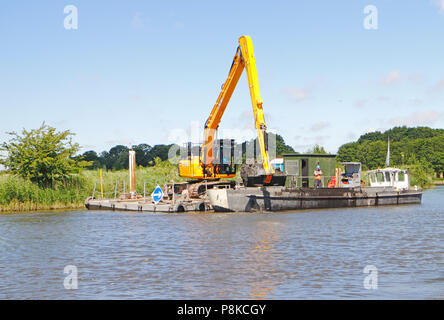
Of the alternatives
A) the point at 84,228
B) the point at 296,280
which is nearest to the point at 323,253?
the point at 296,280

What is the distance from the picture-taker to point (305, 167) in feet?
129

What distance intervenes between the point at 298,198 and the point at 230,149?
660 centimetres

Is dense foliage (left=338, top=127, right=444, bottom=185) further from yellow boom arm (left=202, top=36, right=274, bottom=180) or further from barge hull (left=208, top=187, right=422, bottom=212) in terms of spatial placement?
yellow boom arm (left=202, top=36, right=274, bottom=180)

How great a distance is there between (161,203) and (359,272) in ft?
75.0

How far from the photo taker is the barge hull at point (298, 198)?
Answer: 106ft

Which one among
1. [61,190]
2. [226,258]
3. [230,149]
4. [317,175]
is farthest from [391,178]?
[226,258]

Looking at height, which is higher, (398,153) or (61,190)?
(398,153)

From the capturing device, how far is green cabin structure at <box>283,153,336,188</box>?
3888cm

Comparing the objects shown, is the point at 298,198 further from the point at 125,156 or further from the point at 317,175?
the point at 125,156

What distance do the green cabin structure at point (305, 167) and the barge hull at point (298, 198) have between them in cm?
275

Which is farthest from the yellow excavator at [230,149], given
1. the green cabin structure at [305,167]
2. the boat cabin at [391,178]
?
the boat cabin at [391,178]

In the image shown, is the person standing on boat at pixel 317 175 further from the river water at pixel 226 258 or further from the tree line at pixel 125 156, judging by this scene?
the tree line at pixel 125 156
